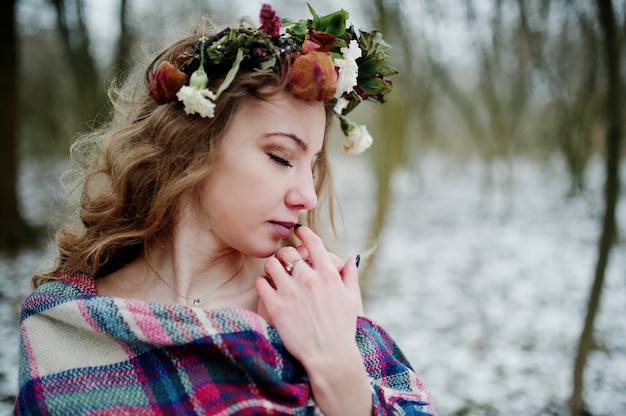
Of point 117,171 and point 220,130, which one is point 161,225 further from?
point 220,130

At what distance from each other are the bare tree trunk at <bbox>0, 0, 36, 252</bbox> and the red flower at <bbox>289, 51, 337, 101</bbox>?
17.9 ft

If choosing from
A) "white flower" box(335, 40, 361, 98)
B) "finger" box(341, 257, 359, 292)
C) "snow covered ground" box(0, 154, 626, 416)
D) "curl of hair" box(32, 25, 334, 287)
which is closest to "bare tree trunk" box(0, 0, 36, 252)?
"snow covered ground" box(0, 154, 626, 416)

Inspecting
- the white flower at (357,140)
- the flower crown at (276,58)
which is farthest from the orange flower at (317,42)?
the white flower at (357,140)

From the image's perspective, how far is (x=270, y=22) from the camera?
122cm

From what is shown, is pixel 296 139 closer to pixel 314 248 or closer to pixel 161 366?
pixel 314 248

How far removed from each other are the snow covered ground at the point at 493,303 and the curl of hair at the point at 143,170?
1.98ft

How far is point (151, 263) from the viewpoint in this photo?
4.57 feet

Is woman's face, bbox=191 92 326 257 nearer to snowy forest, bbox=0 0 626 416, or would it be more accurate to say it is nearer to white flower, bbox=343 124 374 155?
white flower, bbox=343 124 374 155

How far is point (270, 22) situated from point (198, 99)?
28cm

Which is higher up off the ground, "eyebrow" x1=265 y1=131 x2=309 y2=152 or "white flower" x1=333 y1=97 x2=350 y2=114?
"white flower" x1=333 y1=97 x2=350 y2=114

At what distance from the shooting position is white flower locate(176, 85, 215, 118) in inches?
45.4

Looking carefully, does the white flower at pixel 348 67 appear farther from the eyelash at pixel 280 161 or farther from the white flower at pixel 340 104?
the eyelash at pixel 280 161

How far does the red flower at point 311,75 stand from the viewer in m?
1.15

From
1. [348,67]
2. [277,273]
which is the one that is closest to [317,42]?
[348,67]
